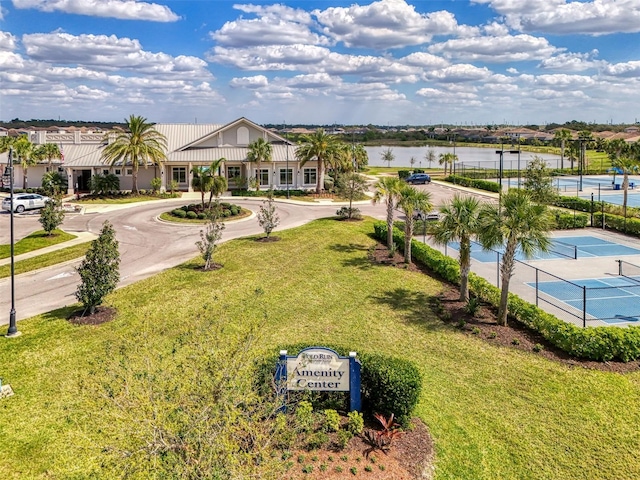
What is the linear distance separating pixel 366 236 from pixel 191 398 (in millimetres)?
25406

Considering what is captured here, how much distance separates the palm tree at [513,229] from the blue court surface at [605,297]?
223 centimetres

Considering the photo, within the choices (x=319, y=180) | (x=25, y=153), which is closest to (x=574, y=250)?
(x=319, y=180)

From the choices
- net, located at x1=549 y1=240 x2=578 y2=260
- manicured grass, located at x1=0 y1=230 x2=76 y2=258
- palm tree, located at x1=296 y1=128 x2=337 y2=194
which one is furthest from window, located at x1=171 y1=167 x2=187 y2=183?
net, located at x1=549 y1=240 x2=578 y2=260

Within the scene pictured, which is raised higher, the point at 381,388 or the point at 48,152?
the point at 48,152

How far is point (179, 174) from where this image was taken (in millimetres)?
56406

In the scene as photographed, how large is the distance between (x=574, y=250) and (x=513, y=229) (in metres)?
14.5

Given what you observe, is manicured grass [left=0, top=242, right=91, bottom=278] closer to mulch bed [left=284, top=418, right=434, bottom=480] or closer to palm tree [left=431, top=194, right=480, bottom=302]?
palm tree [left=431, top=194, right=480, bottom=302]

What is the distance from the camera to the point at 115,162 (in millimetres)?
51875

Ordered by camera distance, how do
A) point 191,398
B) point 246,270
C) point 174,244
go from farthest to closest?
point 174,244 < point 246,270 < point 191,398

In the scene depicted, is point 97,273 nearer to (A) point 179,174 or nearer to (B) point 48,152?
(A) point 179,174

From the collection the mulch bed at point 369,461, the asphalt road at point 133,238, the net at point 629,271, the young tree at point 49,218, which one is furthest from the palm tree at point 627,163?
the young tree at point 49,218

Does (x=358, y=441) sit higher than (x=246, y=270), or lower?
lower

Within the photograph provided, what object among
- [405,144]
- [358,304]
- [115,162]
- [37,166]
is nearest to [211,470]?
[358,304]

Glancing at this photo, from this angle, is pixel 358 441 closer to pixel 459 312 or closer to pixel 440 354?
pixel 440 354
